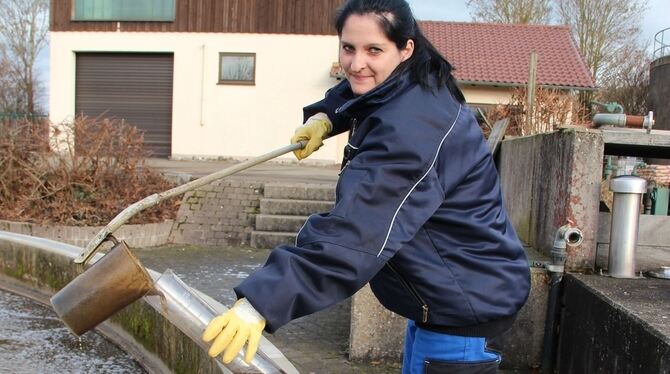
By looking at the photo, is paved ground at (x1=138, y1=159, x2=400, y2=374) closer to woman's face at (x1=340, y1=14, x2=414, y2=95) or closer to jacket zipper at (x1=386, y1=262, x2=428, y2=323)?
jacket zipper at (x1=386, y1=262, x2=428, y2=323)

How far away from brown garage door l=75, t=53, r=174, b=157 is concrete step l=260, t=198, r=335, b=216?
10778 millimetres

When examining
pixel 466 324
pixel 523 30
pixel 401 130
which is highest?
pixel 523 30

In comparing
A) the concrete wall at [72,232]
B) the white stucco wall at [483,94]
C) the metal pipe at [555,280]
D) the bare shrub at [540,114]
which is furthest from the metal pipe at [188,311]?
the white stucco wall at [483,94]

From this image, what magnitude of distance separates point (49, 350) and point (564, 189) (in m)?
3.44

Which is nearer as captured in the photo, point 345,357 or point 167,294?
point 167,294

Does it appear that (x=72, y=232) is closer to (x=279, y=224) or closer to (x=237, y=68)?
(x=279, y=224)

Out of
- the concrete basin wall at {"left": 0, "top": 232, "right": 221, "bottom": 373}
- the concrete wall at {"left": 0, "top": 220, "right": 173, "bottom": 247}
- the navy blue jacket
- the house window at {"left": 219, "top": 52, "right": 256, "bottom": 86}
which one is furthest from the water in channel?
the house window at {"left": 219, "top": 52, "right": 256, "bottom": 86}

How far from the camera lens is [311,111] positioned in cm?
251

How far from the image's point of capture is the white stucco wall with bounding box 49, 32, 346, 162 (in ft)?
57.5

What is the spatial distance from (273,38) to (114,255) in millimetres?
16606

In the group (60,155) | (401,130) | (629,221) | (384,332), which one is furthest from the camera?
(60,155)

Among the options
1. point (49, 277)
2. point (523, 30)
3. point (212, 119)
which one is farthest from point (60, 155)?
point (523, 30)

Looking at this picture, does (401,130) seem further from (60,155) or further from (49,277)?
(60,155)

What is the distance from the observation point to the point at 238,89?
1781 cm
